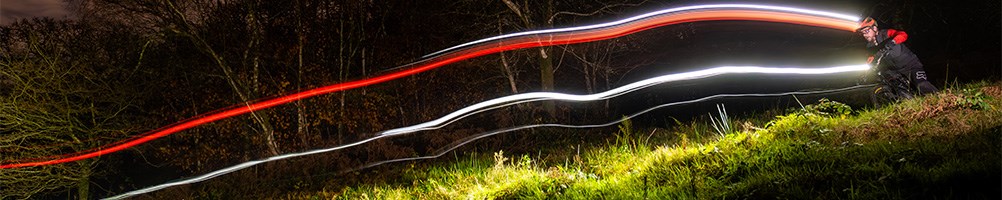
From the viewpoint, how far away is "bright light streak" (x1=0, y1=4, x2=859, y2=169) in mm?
10211

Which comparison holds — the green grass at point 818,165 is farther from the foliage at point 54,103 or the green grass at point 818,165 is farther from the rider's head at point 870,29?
the foliage at point 54,103

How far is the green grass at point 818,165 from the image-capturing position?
11.5 feet

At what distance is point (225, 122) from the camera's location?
62.2ft

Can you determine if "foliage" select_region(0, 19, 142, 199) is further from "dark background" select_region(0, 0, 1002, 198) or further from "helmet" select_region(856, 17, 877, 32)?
"helmet" select_region(856, 17, 877, 32)

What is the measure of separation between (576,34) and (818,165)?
40.3ft

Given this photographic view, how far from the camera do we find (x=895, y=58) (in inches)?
290

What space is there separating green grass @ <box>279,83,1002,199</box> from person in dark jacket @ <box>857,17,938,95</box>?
753 mm

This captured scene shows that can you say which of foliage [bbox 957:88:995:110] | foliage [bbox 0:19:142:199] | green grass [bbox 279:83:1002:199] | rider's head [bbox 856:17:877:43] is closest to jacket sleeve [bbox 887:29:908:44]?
rider's head [bbox 856:17:877:43]

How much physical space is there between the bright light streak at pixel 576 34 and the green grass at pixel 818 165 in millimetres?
3809

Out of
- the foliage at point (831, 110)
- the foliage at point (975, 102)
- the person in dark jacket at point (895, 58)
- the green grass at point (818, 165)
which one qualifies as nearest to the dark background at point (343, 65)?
the person in dark jacket at point (895, 58)

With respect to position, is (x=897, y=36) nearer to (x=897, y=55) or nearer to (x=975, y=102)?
(x=897, y=55)

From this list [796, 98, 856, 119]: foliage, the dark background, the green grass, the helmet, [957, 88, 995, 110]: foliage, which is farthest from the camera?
the dark background

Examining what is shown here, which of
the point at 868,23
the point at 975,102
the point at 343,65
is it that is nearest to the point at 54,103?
the point at 343,65

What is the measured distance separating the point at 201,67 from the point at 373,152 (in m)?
7.72
